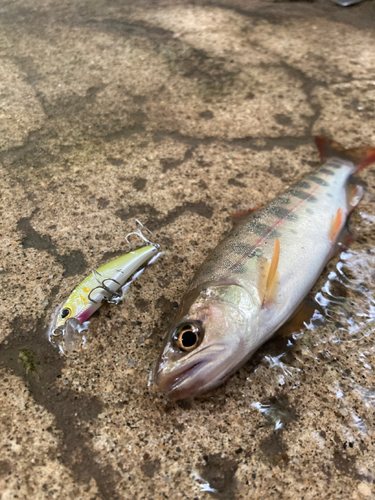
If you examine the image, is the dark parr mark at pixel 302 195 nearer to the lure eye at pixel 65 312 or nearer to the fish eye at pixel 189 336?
the fish eye at pixel 189 336

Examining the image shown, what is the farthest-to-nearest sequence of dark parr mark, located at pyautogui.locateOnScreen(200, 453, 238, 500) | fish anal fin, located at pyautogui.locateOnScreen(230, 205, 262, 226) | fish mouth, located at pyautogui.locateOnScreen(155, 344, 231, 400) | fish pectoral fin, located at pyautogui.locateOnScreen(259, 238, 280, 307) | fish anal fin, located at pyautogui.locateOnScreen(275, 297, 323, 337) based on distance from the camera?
fish anal fin, located at pyautogui.locateOnScreen(230, 205, 262, 226)
fish anal fin, located at pyautogui.locateOnScreen(275, 297, 323, 337)
fish pectoral fin, located at pyautogui.locateOnScreen(259, 238, 280, 307)
fish mouth, located at pyautogui.locateOnScreen(155, 344, 231, 400)
dark parr mark, located at pyautogui.locateOnScreen(200, 453, 238, 500)

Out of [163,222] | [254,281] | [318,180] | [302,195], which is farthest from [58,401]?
[318,180]

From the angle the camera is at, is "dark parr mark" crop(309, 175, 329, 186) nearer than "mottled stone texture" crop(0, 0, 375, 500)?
No

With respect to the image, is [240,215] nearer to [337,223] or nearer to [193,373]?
[337,223]

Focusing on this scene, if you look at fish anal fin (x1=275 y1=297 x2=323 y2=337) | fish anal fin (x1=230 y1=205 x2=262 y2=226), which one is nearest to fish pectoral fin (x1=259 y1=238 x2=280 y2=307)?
fish anal fin (x1=275 y1=297 x2=323 y2=337)

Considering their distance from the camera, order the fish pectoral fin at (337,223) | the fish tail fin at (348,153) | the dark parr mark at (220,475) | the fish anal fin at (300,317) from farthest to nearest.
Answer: the fish tail fin at (348,153) < the fish pectoral fin at (337,223) < the fish anal fin at (300,317) < the dark parr mark at (220,475)

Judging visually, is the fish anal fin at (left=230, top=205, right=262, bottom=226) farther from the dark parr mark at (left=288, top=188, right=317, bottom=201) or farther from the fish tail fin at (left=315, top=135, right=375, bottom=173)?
the fish tail fin at (left=315, top=135, right=375, bottom=173)

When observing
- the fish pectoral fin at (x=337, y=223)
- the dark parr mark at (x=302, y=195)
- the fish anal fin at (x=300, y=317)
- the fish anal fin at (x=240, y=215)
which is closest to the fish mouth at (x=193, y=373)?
the fish anal fin at (x=300, y=317)

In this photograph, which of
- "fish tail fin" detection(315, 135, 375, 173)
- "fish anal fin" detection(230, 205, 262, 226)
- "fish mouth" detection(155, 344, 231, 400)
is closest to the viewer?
"fish mouth" detection(155, 344, 231, 400)
